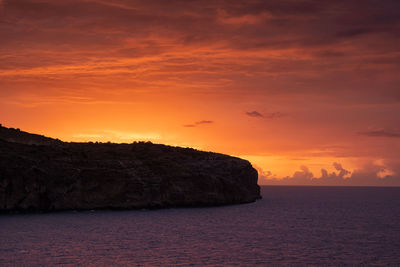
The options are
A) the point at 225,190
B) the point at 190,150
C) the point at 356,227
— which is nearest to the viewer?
the point at 356,227

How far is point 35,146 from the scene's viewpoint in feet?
320

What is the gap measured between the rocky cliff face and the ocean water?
727cm

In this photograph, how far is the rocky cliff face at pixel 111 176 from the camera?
291 ft

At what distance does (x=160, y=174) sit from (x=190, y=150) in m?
21.9

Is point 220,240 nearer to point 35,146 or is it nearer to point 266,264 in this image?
point 266,264

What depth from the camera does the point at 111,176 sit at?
99.5 m

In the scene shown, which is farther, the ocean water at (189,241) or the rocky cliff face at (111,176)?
the rocky cliff face at (111,176)

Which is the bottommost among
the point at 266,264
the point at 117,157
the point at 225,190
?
the point at 266,264

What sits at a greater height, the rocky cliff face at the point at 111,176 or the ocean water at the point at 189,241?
the rocky cliff face at the point at 111,176

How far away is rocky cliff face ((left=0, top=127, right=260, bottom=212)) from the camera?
291ft

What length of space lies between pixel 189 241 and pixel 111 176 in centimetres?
4763

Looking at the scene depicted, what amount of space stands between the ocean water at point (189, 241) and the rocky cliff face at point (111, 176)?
7.27 meters

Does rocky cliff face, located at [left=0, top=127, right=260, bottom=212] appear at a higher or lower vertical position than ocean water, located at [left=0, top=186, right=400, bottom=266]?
higher

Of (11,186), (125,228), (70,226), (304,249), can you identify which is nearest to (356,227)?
(304,249)
